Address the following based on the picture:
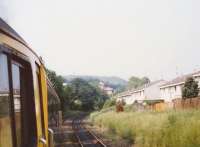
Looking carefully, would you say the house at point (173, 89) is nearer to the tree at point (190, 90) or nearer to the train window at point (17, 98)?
the tree at point (190, 90)

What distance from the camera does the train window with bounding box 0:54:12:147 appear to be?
4.13m

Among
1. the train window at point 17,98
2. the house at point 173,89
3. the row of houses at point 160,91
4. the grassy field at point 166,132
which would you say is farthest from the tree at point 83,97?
the train window at point 17,98

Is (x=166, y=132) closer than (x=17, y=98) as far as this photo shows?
No

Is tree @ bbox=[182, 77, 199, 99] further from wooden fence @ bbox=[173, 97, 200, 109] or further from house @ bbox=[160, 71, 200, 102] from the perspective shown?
house @ bbox=[160, 71, 200, 102]

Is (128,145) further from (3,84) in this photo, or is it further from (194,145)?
(3,84)

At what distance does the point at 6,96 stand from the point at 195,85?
55.3 m

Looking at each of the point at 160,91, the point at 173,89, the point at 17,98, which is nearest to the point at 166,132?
the point at 17,98

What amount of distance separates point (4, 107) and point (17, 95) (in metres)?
0.70

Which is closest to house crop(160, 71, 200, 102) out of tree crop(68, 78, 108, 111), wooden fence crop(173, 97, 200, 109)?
tree crop(68, 78, 108, 111)

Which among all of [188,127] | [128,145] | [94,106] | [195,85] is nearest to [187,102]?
[195,85]

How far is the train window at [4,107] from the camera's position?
13.5 ft

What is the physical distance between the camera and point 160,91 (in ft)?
314

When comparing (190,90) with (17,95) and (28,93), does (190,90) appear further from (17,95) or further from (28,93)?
(17,95)

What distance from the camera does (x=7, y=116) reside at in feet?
14.2
